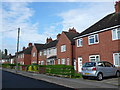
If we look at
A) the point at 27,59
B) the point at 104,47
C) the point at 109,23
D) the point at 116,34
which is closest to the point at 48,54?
the point at 27,59

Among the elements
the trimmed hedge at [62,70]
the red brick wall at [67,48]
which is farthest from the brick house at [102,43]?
the trimmed hedge at [62,70]

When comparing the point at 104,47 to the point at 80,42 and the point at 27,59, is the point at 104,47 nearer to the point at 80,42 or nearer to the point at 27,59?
the point at 80,42

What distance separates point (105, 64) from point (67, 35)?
15424 millimetres

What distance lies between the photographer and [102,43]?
19891 millimetres

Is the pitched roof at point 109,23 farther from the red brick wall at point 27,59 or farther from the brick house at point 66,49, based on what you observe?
the red brick wall at point 27,59

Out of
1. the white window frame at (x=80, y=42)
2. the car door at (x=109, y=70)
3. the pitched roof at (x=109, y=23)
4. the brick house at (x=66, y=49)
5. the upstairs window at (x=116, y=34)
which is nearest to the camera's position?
Result: the car door at (x=109, y=70)

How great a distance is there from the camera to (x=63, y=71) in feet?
60.7

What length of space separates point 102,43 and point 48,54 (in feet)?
69.4

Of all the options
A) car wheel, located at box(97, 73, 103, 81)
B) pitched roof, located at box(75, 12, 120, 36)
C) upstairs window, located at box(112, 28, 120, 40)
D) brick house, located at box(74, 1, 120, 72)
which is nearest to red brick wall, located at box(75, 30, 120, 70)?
brick house, located at box(74, 1, 120, 72)

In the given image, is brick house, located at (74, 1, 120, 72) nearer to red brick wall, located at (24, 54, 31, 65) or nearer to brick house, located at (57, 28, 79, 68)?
brick house, located at (57, 28, 79, 68)

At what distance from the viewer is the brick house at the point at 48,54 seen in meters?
35.9

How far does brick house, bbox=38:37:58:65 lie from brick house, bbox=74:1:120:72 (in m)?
11.9

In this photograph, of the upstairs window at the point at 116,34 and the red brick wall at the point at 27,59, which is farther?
the red brick wall at the point at 27,59

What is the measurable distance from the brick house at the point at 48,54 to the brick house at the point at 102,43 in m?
11.9
